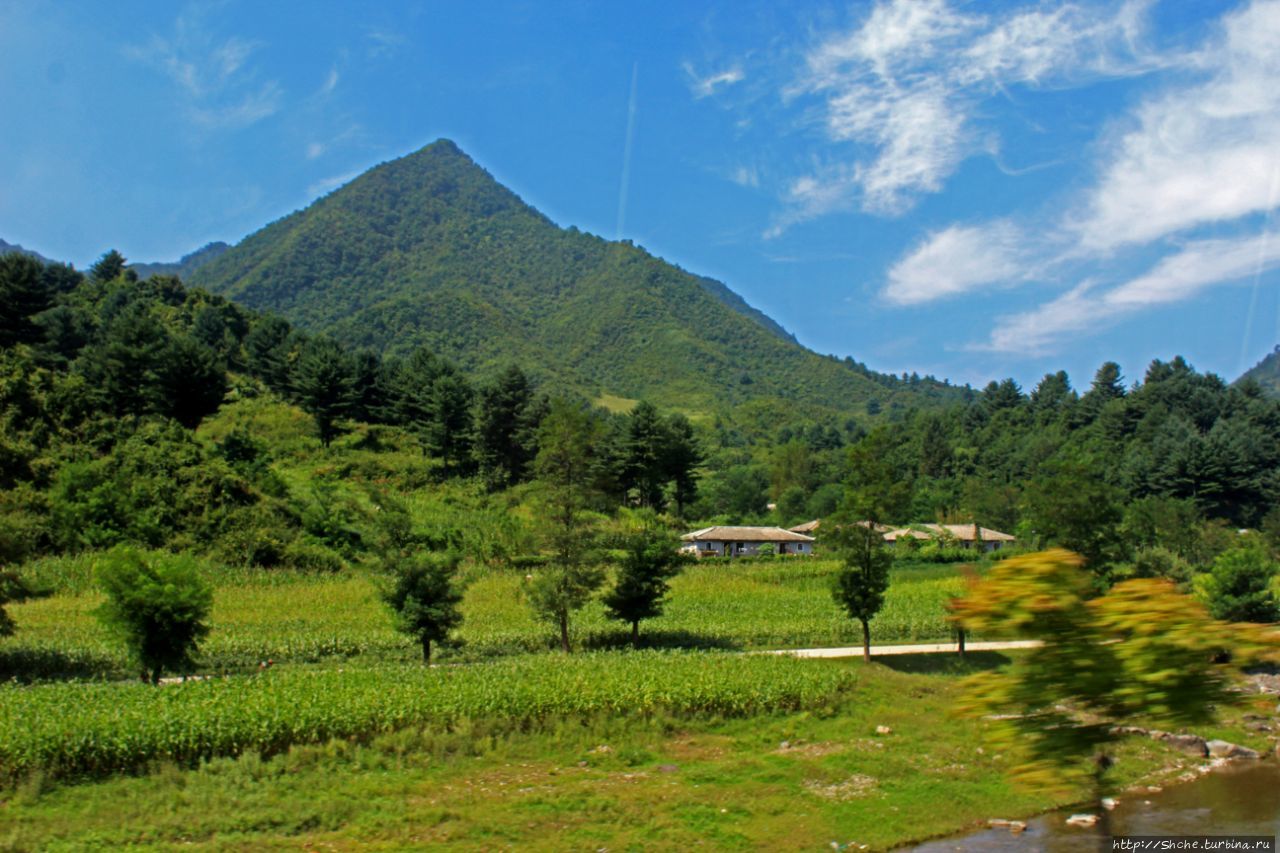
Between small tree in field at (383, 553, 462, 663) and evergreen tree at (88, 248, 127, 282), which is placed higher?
evergreen tree at (88, 248, 127, 282)

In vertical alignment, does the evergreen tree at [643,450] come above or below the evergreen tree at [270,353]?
below

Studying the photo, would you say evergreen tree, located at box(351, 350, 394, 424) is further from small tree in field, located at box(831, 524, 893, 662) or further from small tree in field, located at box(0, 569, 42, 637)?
small tree in field, located at box(831, 524, 893, 662)

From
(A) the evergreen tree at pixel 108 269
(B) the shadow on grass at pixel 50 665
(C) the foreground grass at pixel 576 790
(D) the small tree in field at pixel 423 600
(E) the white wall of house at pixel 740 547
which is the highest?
(A) the evergreen tree at pixel 108 269

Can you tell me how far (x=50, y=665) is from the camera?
26.5 meters

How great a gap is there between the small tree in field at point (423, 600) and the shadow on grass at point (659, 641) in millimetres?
6563

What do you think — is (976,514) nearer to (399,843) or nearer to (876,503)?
(876,503)

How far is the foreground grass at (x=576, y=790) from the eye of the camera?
15.0 metres

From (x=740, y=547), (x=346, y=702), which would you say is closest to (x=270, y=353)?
(x=740, y=547)

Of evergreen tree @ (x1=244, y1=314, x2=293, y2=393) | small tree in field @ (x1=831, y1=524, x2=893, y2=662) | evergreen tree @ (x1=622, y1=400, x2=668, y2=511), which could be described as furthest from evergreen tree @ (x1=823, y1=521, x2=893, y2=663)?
evergreen tree @ (x1=244, y1=314, x2=293, y2=393)

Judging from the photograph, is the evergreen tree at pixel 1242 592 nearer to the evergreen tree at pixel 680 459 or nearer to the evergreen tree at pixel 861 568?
the evergreen tree at pixel 861 568

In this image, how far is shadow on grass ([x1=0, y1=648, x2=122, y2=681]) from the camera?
1010 inches

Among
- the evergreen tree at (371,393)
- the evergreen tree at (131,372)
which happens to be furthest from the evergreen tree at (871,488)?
the evergreen tree at (371,393)

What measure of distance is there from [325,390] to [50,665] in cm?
4117

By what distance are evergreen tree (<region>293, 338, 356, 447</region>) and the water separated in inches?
2330
